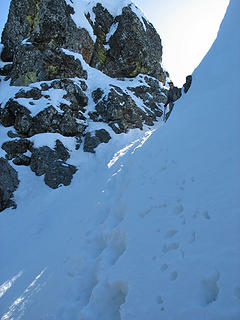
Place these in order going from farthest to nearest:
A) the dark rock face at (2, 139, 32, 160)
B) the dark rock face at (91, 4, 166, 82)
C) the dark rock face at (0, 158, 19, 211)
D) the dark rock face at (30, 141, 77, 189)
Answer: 1. the dark rock face at (91, 4, 166, 82)
2. the dark rock face at (2, 139, 32, 160)
3. the dark rock face at (30, 141, 77, 189)
4. the dark rock face at (0, 158, 19, 211)

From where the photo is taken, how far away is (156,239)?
175 inches

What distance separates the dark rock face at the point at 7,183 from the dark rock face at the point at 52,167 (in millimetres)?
1370

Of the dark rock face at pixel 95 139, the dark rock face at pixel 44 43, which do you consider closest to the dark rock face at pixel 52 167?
the dark rock face at pixel 95 139

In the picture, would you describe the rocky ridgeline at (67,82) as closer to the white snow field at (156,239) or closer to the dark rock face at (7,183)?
the dark rock face at (7,183)

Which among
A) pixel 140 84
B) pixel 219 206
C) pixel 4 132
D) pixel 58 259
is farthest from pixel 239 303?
pixel 140 84

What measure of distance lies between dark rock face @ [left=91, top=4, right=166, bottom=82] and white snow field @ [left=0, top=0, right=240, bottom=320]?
902 inches

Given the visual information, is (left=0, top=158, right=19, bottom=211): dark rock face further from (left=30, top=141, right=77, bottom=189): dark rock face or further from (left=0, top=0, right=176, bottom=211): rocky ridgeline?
(left=30, top=141, right=77, bottom=189): dark rock face

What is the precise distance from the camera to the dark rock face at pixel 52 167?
13.1 metres

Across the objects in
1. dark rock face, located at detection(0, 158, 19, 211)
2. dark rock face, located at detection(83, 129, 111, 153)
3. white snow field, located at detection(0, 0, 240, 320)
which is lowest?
white snow field, located at detection(0, 0, 240, 320)

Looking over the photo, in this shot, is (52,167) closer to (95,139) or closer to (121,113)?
(95,139)

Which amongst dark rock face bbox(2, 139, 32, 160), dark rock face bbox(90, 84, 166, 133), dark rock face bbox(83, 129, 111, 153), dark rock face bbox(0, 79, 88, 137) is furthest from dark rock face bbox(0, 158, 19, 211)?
dark rock face bbox(90, 84, 166, 133)

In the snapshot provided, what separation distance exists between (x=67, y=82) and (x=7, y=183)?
1195 centimetres

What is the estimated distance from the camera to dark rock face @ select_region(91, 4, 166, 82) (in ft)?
101

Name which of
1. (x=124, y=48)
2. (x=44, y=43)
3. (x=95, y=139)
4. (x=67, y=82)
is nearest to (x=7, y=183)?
(x=95, y=139)
